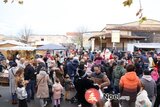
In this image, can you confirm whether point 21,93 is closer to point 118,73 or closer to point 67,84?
point 67,84

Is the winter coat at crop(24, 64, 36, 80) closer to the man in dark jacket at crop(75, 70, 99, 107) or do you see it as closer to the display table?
the display table

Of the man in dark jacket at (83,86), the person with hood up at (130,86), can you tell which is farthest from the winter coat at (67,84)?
the man in dark jacket at (83,86)

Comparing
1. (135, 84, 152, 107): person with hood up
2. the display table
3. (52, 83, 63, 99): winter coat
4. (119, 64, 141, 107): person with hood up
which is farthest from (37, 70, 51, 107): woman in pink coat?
the display table

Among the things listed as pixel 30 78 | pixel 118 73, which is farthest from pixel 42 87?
pixel 118 73

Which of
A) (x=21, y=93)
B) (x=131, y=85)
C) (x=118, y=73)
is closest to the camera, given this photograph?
(x=131, y=85)

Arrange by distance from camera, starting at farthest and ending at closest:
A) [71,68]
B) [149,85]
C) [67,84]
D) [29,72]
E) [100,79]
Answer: [71,68]
[67,84]
[29,72]
[149,85]
[100,79]

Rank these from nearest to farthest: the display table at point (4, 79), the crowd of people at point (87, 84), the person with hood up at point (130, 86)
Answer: the crowd of people at point (87, 84), the person with hood up at point (130, 86), the display table at point (4, 79)

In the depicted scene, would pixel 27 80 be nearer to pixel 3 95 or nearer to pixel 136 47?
pixel 3 95

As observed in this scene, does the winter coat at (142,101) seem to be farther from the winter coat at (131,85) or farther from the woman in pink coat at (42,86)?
the woman in pink coat at (42,86)

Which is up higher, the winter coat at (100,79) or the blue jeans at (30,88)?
the winter coat at (100,79)

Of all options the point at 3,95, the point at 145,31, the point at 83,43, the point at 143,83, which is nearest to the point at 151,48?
the point at 145,31

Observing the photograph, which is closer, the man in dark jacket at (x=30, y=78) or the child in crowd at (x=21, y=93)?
the child in crowd at (x=21, y=93)

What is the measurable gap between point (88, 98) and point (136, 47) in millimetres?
26291

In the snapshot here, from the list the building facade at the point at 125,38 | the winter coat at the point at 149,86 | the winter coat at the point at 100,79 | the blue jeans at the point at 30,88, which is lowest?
the blue jeans at the point at 30,88
